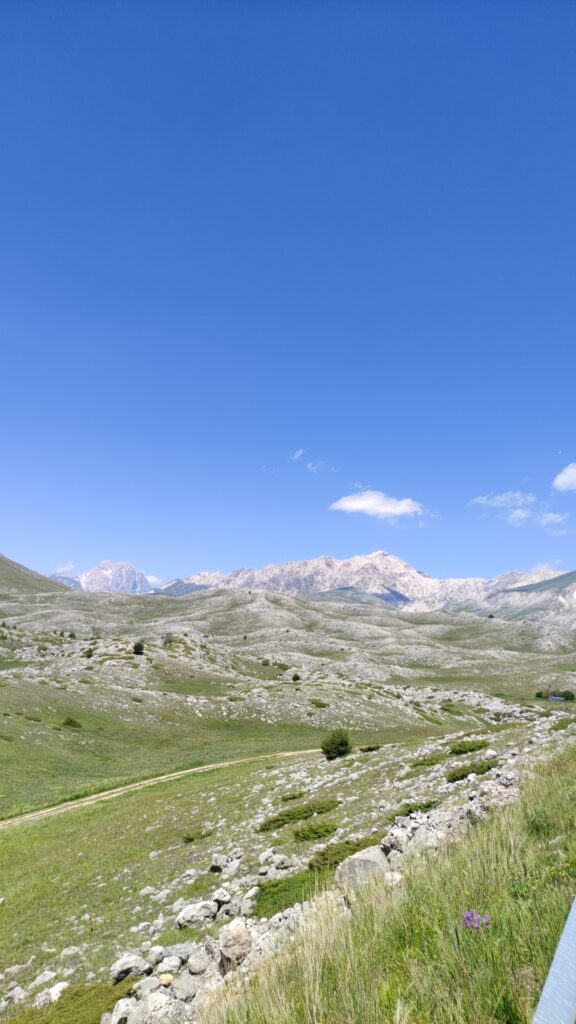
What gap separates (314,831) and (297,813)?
333cm

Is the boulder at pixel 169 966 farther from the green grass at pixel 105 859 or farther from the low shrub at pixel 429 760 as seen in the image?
the low shrub at pixel 429 760

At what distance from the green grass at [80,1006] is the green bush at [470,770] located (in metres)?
13.9

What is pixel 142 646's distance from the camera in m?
110

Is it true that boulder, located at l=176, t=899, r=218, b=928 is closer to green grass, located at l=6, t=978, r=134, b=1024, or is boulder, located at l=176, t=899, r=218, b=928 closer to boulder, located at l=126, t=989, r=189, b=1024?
green grass, located at l=6, t=978, r=134, b=1024

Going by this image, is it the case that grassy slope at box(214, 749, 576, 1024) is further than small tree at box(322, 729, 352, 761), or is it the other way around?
small tree at box(322, 729, 352, 761)

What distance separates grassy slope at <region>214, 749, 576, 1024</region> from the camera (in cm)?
393

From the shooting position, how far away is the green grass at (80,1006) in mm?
9961

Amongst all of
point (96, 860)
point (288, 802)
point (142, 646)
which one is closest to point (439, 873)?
point (288, 802)

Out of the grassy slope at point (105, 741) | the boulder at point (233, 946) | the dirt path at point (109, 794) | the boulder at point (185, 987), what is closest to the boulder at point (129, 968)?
the boulder at point (185, 987)

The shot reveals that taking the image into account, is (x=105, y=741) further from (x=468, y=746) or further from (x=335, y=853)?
(x=335, y=853)

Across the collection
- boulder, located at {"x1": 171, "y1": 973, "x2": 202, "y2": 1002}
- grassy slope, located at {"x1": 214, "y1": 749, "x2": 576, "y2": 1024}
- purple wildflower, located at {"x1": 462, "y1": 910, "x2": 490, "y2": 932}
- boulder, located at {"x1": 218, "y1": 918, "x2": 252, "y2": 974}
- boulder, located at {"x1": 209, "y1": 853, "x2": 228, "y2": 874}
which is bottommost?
boulder, located at {"x1": 209, "y1": 853, "x2": 228, "y2": 874}

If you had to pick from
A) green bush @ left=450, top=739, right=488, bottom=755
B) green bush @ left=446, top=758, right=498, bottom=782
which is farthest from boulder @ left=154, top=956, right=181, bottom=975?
green bush @ left=450, top=739, right=488, bottom=755

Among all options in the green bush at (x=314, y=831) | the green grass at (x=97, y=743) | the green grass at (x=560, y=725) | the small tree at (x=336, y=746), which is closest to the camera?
the green bush at (x=314, y=831)

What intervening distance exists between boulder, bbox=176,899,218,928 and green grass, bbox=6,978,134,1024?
2473mm
